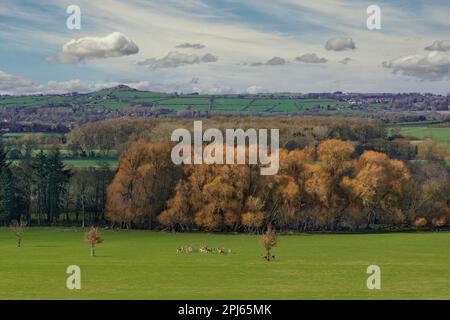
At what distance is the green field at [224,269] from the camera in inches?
1264

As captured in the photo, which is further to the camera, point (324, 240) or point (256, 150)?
point (256, 150)

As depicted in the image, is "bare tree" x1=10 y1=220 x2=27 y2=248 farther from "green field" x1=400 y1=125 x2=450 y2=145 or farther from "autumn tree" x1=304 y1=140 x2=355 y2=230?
"green field" x1=400 y1=125 x2=450 y2=145

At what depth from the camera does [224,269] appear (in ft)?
143

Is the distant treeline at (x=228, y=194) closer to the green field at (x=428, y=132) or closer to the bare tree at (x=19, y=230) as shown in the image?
the bare tree at (x=19, y=230)

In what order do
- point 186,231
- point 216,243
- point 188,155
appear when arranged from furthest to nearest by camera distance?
point 188,155 < point 186,231 < point 216,243

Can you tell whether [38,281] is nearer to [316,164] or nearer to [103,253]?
[103,253]

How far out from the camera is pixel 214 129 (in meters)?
127

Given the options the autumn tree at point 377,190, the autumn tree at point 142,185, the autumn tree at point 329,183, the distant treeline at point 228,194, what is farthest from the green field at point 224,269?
the autumn tree at point 377,190

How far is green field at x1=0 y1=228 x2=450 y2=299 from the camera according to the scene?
32094 mm

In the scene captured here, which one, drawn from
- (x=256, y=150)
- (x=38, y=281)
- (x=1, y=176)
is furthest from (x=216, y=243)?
(x=1, y=176)

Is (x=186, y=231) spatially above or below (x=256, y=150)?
below

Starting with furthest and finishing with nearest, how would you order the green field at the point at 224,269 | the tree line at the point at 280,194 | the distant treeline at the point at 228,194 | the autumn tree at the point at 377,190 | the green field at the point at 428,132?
the green field at the point at 428,132
the autumn tree at the point at 377,190
the distant treeline at the point at 228,194
the tree line at the point at 280,194
the green field at the point at 224,269

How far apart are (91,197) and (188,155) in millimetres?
18324

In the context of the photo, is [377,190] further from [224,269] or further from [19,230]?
[224,269]
